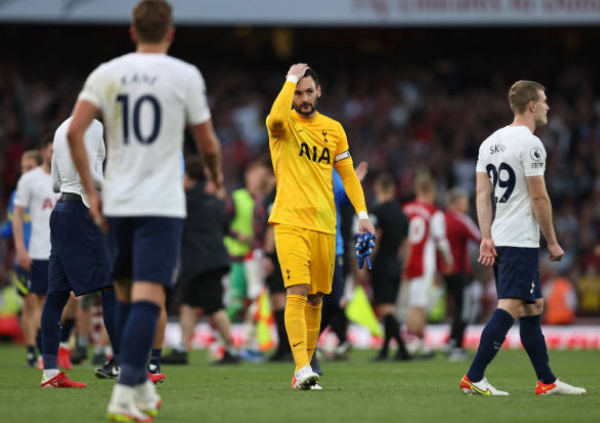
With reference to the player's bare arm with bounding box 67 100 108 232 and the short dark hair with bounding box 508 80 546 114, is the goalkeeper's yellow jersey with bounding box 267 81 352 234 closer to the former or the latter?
the short dark hair with bounding box 508 80 546 114

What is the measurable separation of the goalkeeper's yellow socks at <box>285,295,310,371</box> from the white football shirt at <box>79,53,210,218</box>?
88.9 inches

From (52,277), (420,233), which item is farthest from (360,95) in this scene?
(52,277)

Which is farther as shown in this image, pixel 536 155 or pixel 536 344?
pixel 536 344

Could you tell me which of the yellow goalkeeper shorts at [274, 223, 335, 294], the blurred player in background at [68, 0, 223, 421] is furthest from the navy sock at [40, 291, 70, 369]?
the blurred player in background at [68, 0, 223, 421]

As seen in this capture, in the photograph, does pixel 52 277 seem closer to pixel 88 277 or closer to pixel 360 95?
pixel 88 277

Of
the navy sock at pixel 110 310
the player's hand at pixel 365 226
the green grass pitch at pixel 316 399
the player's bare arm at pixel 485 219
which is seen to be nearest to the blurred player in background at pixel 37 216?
the green grass pitch at pixel 316 399

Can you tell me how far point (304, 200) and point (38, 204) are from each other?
4024 mm

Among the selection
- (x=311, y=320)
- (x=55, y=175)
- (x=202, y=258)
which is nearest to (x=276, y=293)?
(x=202, y=258)

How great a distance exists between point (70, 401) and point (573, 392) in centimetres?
373

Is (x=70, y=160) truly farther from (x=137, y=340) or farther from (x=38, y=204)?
(x=38, y=204)

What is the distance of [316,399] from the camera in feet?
23.1

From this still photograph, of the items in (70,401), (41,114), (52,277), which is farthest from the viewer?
(41,114)

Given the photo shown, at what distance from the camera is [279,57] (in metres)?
29.9

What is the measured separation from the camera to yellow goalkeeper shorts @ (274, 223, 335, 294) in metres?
7.95
